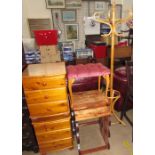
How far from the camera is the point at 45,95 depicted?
142 cm

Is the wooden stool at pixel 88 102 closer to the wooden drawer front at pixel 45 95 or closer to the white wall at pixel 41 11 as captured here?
the wooden drawer front at pixel 45 95

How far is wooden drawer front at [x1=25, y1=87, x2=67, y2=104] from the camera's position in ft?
4.57

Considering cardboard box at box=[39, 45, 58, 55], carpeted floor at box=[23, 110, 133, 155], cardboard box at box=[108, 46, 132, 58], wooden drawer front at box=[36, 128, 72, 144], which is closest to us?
wooden drawer front at box=[36, 128, 72, 144]

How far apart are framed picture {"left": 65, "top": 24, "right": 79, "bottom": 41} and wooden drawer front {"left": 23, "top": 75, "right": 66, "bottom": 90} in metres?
2.41

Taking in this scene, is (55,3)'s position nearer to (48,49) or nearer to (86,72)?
→ (48,49)

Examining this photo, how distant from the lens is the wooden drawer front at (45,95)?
1.39 meters

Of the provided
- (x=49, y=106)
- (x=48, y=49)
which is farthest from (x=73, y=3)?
(x=49, y=106)

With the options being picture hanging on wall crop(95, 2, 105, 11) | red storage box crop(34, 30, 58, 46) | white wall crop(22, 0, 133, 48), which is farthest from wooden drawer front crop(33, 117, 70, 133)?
picture hanging on wall crop(95, 2, 105, 11)

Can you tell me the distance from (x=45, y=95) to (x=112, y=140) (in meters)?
1.10

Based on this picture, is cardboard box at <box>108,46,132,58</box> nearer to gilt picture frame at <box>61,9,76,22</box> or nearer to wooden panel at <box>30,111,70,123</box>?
gilt picture frame at <box>61,9,76,22</box>

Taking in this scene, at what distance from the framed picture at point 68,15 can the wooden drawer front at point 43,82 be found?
2475 millimetres
